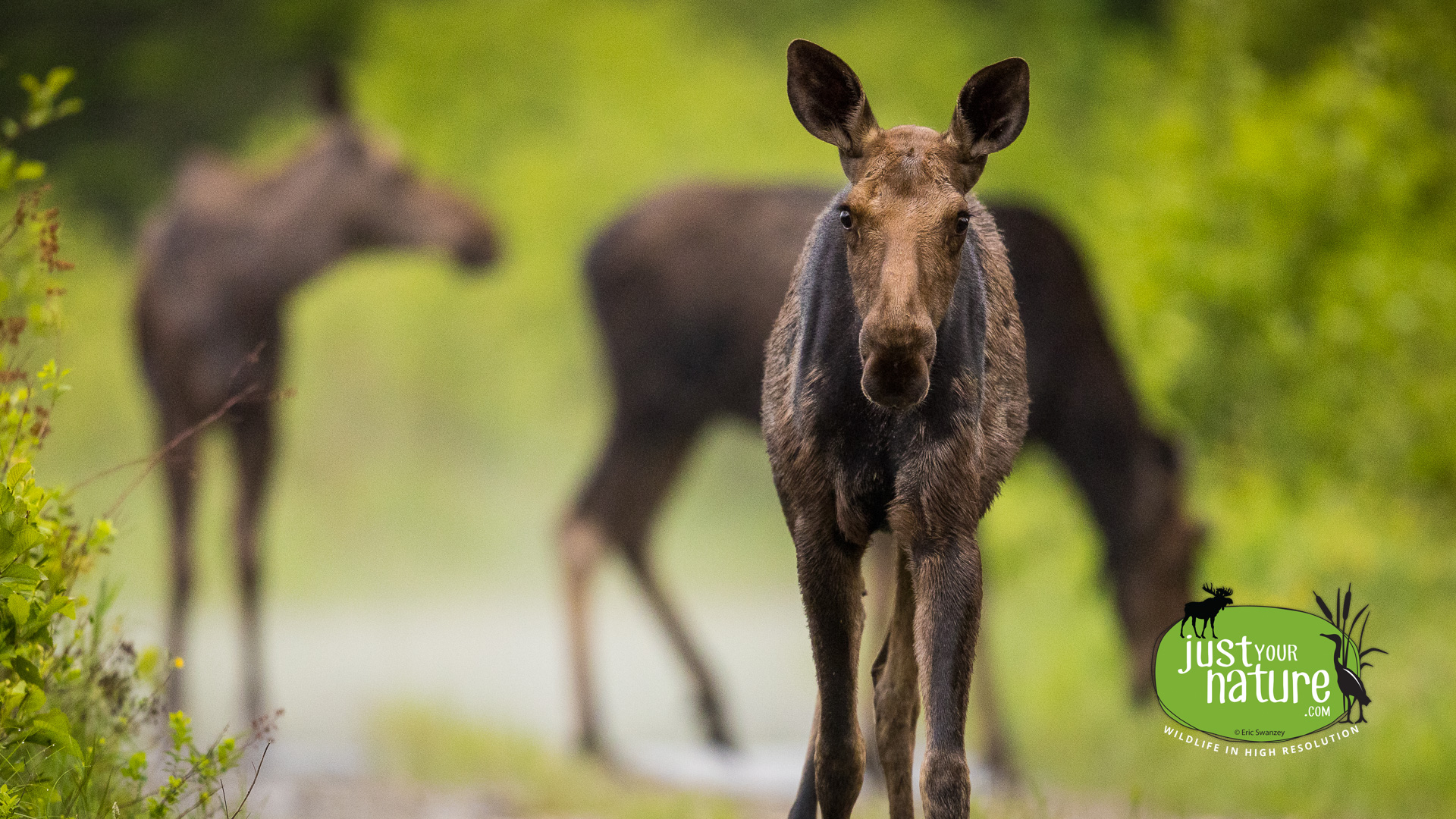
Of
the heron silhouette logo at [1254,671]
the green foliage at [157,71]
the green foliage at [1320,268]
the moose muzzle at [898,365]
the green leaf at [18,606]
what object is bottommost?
the green leaf at [18,606]

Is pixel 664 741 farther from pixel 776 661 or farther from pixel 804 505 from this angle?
pixel 804 505

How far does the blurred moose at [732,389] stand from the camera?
5.99 meters

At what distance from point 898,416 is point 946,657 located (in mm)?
392

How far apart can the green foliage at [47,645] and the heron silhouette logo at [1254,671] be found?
2152 millimetres

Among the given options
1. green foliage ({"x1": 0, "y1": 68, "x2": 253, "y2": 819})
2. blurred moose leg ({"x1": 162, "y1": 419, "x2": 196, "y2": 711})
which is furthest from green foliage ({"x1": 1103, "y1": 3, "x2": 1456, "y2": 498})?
green foliage ({"x1": 0, "y1": 68, "x2": 253, "y2": 819})

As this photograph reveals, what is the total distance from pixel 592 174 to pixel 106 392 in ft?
12.7

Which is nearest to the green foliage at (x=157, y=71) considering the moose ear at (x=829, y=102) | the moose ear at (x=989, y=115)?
the moose ear at (x=829, y=102)

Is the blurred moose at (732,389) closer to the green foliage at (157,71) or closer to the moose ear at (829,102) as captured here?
the moose ear at (829,102)

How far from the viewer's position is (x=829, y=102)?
2354mm

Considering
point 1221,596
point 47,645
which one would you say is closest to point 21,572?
point 47,645

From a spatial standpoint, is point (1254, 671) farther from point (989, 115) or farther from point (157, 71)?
point (157, 71)

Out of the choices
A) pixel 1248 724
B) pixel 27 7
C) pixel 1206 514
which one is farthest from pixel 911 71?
pixel 1248 724

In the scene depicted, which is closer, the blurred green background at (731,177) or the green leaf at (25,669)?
the green leaf at (25,669)

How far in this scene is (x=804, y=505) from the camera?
7.82 feet
